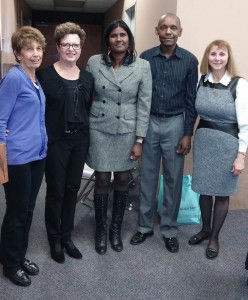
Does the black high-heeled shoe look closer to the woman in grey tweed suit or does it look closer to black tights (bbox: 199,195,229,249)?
black tights (bbox: 199,195,229,249)

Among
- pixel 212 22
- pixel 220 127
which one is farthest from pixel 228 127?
pixel 212 22

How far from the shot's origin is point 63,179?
1.94 metres

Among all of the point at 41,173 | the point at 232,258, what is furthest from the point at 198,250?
the point at 41,173

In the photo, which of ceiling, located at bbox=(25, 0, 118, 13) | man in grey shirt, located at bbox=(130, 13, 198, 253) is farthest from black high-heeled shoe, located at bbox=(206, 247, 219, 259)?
ceiling, located at bbox=(25, 0, 118, 13)

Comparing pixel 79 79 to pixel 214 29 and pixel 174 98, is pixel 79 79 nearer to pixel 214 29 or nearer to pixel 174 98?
pixel 174 98

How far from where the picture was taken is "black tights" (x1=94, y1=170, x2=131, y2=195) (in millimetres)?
2164

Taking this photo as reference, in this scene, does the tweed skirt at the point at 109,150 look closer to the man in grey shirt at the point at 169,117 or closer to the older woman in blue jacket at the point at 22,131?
the man in grey shirt at the point at 169,117

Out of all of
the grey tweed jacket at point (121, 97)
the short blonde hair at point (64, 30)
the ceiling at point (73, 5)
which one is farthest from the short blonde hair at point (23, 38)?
the ceiling at point (73, 5)

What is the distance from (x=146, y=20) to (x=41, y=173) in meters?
2.39

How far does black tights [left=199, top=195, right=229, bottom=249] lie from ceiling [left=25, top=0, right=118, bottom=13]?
15.0ft

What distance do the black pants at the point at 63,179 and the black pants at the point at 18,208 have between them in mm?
112

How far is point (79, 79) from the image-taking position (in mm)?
1872

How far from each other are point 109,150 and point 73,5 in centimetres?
538

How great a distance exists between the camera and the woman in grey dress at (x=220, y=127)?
1995mm
